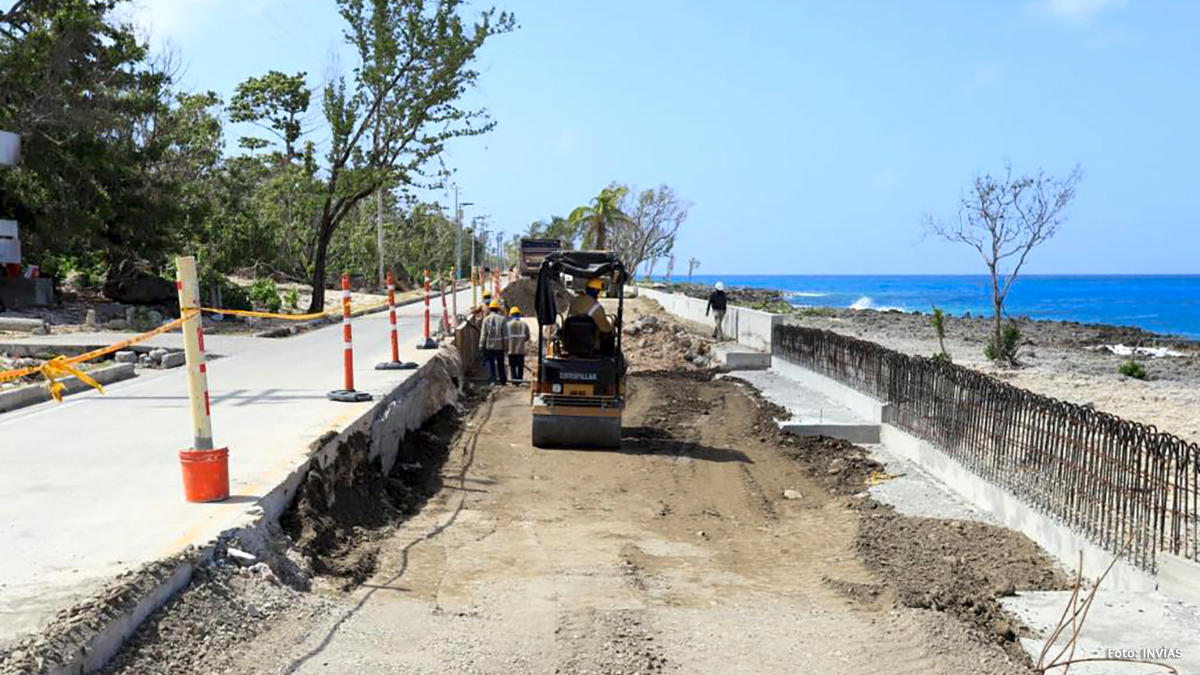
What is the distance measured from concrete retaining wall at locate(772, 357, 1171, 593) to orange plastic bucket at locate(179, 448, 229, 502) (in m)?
6.37

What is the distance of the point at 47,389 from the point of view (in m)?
13.2

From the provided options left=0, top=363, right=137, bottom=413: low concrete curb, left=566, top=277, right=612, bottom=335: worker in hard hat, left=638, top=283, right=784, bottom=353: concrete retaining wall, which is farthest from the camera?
→ left=638, top=283, right=784, bottom=353: concrete retaining wall

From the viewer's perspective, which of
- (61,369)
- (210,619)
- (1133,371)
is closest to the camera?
(210,619)

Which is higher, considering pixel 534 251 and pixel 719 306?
pixel 534 251

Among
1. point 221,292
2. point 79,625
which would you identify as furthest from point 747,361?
point 79,625

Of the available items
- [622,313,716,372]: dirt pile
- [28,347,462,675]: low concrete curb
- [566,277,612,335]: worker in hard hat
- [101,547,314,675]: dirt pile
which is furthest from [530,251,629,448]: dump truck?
[622,313,716,372]: dirt pile

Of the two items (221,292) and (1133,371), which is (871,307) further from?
(221,292)

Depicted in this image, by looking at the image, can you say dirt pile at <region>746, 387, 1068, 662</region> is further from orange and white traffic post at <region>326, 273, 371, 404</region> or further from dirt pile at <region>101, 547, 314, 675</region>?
orange and white traffic post at <region>326, 273, 371, 404</region>

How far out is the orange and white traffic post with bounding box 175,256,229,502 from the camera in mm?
7500

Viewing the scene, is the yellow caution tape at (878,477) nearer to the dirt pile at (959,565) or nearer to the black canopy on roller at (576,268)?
the dirt pile at (959,565)

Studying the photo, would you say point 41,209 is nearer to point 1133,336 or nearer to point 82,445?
point 82,445

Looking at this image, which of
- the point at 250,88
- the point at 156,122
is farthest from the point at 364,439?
the point at 250,88

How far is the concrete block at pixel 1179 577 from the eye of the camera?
22.6ft

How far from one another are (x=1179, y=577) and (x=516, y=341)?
48.2 feet
